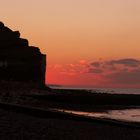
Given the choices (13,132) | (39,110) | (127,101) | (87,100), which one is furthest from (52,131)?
(127,101)

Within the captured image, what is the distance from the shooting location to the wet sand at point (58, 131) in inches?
566

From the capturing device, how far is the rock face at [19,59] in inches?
4430

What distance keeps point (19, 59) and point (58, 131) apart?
10082cm

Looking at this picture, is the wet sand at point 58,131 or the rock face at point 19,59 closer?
the wet sand at point 58,131

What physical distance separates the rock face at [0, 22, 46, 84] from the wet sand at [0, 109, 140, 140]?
92.0 m

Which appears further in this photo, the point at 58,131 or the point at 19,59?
the point at 19,59

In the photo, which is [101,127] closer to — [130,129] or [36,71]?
[130,129]

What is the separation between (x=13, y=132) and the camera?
568 inches

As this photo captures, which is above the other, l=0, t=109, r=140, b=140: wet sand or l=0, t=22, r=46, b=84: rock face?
l=0, t=22, r=46, b=84: rock face

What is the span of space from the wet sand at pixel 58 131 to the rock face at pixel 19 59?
92018mm

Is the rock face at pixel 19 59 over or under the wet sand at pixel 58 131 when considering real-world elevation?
over

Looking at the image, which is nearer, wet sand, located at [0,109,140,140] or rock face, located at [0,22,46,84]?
wet sand, located at [0,109,140,140]

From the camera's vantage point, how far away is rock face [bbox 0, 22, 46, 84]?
113 meters

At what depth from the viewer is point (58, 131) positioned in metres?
16.2
